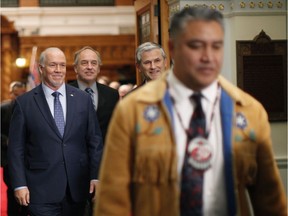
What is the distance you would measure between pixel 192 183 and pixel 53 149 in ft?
10.6

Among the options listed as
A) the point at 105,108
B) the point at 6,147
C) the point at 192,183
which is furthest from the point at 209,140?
the point at 6,147

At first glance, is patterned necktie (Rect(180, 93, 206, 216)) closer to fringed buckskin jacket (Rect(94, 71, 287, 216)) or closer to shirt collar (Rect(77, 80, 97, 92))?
fringed buckskin jacket (Rect(94, 71, 287, 216))

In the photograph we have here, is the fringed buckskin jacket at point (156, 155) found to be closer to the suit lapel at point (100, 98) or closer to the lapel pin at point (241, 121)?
the lapel pin at point (241, 121)

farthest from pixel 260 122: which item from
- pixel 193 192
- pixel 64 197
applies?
pixel 64 197

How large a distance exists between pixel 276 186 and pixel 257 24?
4.64 meters

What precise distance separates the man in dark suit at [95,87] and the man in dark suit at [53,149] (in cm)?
66

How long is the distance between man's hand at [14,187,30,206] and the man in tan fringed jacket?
9.86 feet

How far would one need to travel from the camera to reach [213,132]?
144 inches

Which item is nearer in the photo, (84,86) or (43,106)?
(43,106)

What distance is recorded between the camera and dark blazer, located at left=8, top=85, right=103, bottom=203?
664 cm

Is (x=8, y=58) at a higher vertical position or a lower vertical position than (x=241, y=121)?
higher

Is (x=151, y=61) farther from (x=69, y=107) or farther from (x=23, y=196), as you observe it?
(x=23, y=196)

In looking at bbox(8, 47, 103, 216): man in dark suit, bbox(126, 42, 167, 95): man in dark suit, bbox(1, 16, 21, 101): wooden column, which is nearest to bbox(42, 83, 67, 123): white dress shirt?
bbox(8, 47, 103, 216): man in dark suit

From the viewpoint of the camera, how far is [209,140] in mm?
3625
